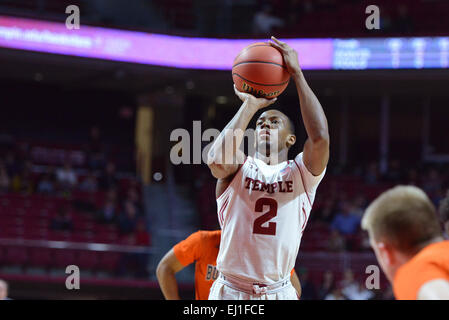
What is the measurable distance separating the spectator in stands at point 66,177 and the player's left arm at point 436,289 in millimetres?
10456

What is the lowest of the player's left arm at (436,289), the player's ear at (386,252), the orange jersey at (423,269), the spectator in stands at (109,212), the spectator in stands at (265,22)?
the player's left arm at (436,289)

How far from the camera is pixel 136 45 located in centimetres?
1198

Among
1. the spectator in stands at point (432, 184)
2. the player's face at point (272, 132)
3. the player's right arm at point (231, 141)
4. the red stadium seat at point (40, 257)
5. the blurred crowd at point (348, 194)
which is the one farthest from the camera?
the spectator in stands at point (432, 184)

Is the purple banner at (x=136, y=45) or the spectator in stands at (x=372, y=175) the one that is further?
the spectator in stands at (x=372, y=175)

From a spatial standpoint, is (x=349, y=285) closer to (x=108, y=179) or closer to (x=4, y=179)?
(x=108, y=179)

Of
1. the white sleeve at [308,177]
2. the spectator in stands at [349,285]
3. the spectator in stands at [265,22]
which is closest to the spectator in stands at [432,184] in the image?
the spectator in stands at [349,285]

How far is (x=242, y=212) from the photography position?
3.40 meters

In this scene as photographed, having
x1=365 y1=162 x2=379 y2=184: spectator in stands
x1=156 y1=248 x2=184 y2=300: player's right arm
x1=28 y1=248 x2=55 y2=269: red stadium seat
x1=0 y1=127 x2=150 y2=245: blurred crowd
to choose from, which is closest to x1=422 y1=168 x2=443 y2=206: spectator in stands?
x1=365 y1=162 x2=379 y2=184: spectator in stands

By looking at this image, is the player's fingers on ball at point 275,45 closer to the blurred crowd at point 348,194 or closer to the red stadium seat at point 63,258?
the blurred crowd at point 348,194

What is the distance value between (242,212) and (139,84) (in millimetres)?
11407

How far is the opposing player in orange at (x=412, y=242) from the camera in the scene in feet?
5.85

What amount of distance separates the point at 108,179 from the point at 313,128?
30.7ft

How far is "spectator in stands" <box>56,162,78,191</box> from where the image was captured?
38.4ft
